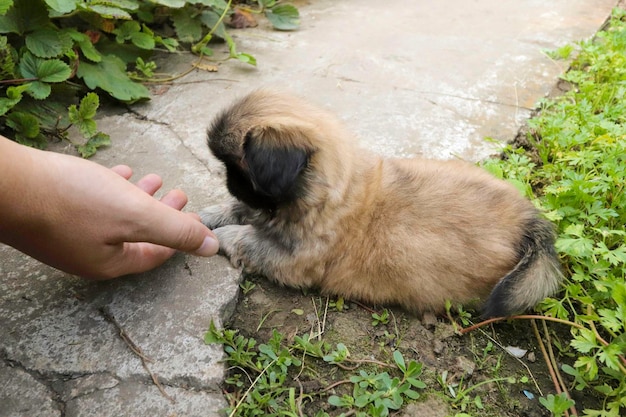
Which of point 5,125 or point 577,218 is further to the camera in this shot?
point 5,125

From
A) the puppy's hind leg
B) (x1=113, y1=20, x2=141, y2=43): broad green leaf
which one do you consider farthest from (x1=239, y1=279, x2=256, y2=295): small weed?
(x1=113, y1=20, x2=141, y2=43): broad green leaf

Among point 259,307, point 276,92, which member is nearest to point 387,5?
point 276,92

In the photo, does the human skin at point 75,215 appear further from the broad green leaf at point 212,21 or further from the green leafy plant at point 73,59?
the broad green leaf at point 212,21

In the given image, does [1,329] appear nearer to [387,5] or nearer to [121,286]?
[121,286]

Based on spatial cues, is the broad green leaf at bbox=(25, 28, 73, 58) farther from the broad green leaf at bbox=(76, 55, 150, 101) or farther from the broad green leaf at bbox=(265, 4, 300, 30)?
the broad green leaf at bbox=(265, 4, 300, 30)

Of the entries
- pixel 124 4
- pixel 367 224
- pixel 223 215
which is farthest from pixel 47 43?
pixel 367 224

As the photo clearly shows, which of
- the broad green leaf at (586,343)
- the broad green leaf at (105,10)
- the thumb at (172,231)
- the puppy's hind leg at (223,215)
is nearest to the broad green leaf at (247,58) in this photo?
the broad green leaf at (105,10)
